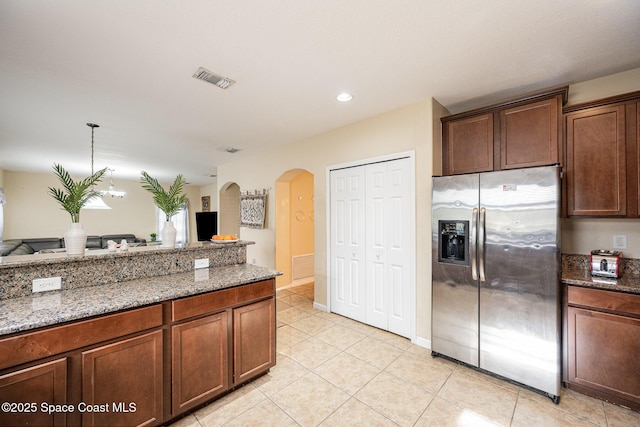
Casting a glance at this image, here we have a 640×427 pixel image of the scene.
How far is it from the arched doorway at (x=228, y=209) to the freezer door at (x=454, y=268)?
17.1ft

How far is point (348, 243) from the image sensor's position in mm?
3658

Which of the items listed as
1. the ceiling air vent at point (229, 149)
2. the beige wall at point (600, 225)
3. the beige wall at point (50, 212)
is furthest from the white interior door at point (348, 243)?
the beige wall at point (50, 212)

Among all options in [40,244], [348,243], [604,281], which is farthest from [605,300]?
[40,244]

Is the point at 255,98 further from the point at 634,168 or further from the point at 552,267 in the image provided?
the point at 634,168

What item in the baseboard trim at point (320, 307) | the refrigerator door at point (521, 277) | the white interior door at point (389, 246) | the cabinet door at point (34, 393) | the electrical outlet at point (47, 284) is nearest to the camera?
the cabinet door at point (34, 393)

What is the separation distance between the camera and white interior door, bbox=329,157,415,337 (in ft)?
10.0

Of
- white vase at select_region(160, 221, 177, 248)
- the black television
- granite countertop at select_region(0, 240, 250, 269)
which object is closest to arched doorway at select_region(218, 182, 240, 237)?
the black television

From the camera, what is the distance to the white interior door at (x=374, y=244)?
3.05 metres

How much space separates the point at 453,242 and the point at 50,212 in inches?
380

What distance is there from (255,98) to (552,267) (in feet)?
10.0

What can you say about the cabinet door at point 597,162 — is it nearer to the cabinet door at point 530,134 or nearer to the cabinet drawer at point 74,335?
the cabinet door at point 530,134

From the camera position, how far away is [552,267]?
208 centimetres

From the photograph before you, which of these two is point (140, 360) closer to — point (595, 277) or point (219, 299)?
point (219, 299)

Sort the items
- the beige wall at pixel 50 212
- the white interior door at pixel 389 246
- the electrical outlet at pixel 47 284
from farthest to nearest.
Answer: the beige wall at pixel 50 212, the white interior door at pixel 389 246, the electrical outlet at pixel 47 284
